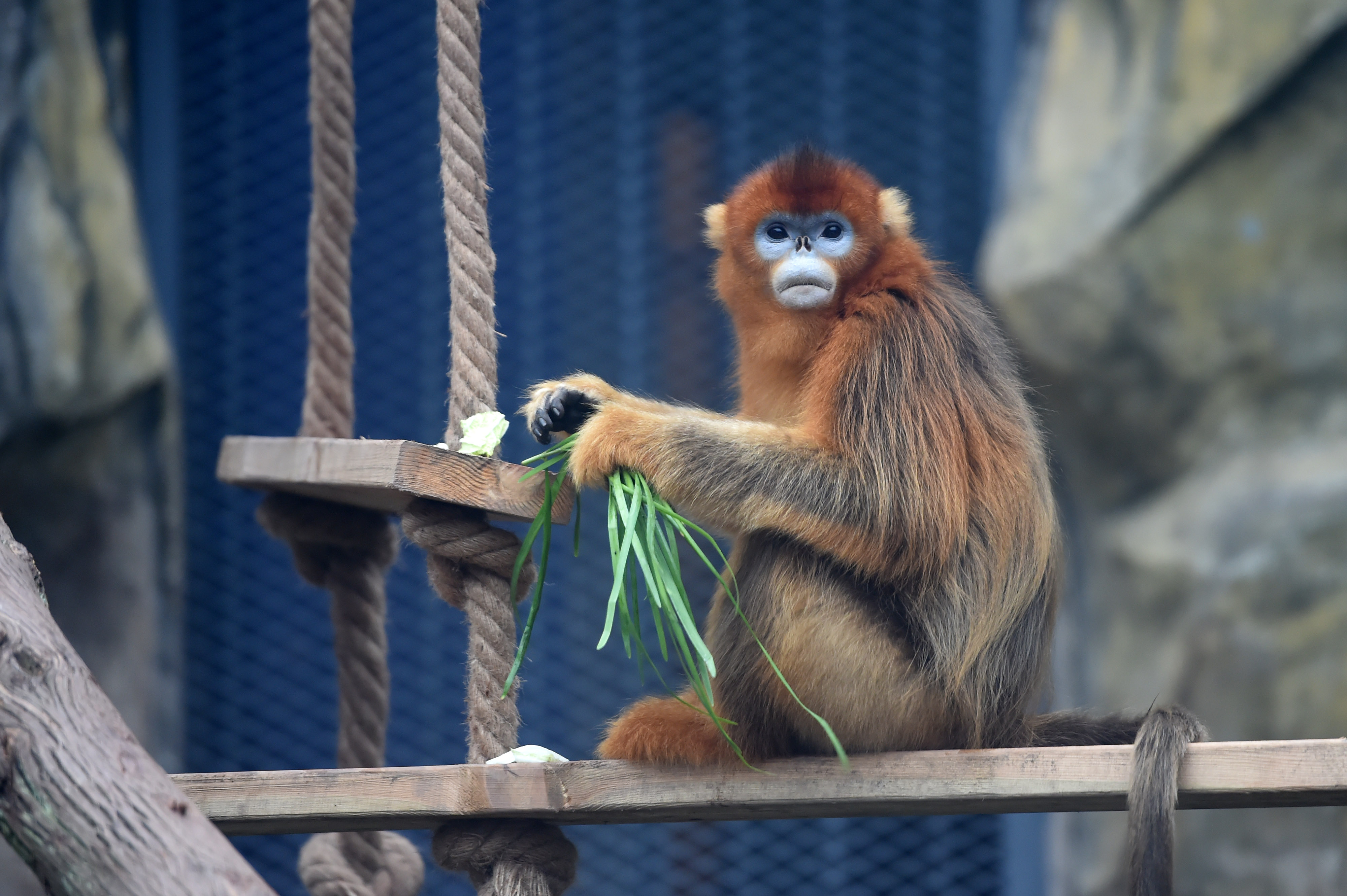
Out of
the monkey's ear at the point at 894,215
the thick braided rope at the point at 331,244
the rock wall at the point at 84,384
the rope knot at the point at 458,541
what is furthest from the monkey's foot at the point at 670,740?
the rock wall at the point at 84,384

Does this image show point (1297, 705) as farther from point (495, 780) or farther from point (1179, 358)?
point (495, 780)

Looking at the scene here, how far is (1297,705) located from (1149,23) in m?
2.12

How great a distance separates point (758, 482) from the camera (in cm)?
220

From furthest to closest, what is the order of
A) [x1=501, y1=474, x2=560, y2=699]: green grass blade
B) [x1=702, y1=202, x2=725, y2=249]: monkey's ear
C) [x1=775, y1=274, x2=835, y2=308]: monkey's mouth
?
1. [x1=702, y1=202, x2=725, y2=249]: monkey's ear
2. [x1=775, y1=274, x2=835, y2=308]: monkey's mouth
3. [x1=501, y1=474, x2=560, y2=699]: green grass blade

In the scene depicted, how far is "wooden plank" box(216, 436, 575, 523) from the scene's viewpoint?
212 centimetres

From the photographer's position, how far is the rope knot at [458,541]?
87.0 inches

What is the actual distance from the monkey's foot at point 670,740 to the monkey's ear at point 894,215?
1.05 meters

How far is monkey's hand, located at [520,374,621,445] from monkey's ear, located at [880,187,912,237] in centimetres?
72

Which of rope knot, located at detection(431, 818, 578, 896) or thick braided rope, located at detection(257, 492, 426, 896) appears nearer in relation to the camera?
rope knot, located at detection(431, 818, 578, 896)

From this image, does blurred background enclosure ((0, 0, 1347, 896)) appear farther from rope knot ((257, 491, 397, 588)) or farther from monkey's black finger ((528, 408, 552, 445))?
monkey's black finger ((528, 408, 552, 445))

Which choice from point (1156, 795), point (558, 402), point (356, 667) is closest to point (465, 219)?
point (558, 402)

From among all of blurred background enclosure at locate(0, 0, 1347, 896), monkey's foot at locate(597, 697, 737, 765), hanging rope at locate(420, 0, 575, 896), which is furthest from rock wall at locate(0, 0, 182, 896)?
monkey's foot at locate(597, 697, 737, 765)

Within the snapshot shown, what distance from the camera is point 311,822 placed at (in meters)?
2.19

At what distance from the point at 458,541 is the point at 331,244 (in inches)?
34.2
